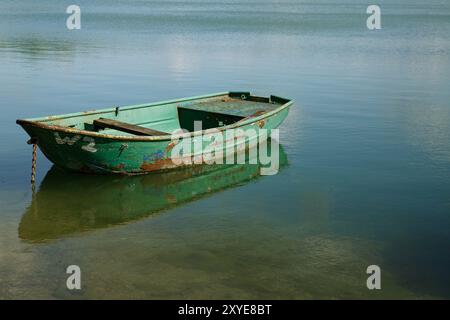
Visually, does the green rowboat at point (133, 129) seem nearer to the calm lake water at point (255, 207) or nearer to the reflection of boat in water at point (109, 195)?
the reflection of boat in water at point (109, 195)

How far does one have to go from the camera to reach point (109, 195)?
38.9ft

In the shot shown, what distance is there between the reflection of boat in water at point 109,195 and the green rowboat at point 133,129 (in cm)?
35

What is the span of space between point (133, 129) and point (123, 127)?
0.86ft

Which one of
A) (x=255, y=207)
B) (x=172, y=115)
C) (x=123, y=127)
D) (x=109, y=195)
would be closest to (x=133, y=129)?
(x=123, y=127)

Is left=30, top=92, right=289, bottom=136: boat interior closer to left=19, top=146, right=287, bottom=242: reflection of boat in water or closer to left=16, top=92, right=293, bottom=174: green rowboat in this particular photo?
left=16, top=92, right=293, bottom=174: green rowboat

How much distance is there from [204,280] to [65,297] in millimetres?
1928

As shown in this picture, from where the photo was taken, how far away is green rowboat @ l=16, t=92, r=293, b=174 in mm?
11719

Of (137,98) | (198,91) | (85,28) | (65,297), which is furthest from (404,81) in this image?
(85,28)

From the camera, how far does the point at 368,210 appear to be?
36.8 feet

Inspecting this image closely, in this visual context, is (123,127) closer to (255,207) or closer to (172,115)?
(172,115)

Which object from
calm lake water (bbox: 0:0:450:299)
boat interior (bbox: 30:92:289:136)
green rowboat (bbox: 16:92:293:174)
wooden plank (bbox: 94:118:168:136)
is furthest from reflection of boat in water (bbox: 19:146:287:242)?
boat interior (bbox: 30:92:289:136)

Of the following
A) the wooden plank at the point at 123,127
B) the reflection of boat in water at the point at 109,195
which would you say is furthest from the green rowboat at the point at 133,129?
the reflection of boat in water at the point at 109,195
